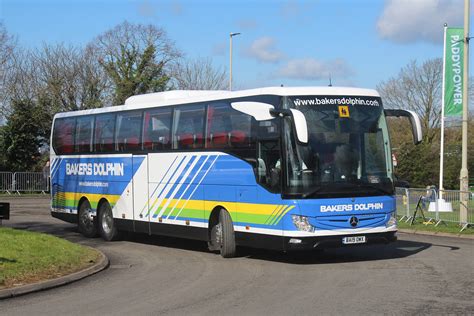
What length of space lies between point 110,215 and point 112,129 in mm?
2396

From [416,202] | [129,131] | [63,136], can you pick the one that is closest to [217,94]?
[129,131]

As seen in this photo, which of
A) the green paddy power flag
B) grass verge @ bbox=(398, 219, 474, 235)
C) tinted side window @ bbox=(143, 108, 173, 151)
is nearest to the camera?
tinted side window @ bbox=(143, 108, 173, 151)

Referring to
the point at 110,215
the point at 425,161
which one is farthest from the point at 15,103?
the point at 425,161

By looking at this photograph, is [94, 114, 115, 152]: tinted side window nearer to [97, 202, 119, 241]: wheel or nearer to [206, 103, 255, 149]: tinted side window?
[97, 202, 119, 241]: wheel

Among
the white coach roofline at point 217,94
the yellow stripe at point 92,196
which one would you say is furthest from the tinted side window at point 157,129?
the yellow stripe at point 92,196

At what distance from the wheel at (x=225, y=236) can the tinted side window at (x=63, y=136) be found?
7.31 meters

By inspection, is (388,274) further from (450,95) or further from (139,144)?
(450,95)

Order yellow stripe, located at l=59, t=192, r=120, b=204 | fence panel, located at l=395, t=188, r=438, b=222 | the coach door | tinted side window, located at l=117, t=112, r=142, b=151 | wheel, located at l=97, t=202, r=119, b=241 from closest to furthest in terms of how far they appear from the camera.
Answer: the coach door < tinted side window, located at l=117, t=112, r=142, b=151 < yellow stripe, located at l=59, t=192, r=120, b=204 < wheel, located at l=97, t=202, r=119, b=241 < fence panel, located at l=395, t=188, r=438, b=222

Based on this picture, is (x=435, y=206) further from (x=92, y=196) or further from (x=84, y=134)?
(x=84, y=134)

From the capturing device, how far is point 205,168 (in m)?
14.6

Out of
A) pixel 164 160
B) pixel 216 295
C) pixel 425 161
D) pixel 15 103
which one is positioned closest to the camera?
pixel 216 295

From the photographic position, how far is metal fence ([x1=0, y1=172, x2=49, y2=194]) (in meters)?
39.6

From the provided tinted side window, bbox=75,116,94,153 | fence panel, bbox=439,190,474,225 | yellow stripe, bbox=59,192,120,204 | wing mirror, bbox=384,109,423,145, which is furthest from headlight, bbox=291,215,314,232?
fence panel, bbox=439,190,474,225

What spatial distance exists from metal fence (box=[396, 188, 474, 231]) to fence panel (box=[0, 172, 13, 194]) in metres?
24.5
